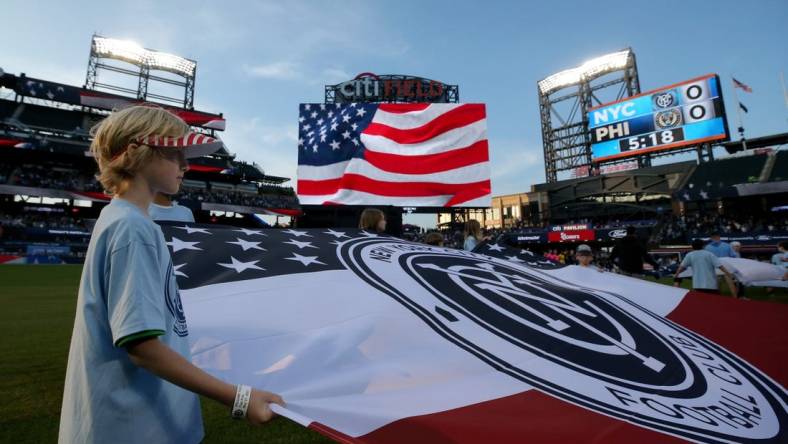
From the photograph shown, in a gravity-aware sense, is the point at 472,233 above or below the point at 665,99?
below

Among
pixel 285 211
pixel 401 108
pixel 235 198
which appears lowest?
pixel 401 108

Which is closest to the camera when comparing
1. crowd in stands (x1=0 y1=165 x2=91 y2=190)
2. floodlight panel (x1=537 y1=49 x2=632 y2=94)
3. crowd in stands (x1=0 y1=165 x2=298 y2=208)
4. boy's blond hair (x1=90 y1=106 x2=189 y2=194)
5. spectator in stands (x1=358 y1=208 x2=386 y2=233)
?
boy's blond hair (x1=90 y1=106 x2=189 y2=194)

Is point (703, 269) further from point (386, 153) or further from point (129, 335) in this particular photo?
point (129, 335)

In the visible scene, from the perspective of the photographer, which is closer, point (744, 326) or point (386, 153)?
point (744, 326)

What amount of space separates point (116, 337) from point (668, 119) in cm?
4268

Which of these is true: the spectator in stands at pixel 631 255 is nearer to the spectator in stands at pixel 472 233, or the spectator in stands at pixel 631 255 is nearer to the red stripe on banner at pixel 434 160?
the spectator in stands at pixel 472 233

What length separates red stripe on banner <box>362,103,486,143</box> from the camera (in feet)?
18.5

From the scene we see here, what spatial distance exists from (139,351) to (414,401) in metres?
0.97

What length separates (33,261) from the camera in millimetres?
27188

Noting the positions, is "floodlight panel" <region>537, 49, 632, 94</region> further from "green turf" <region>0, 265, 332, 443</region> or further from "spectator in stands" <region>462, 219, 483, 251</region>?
"green turf" <region>0, 265, 332, 443</region>

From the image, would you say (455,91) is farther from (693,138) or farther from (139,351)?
(139,351)

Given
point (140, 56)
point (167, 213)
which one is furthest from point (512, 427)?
point (140, 56)

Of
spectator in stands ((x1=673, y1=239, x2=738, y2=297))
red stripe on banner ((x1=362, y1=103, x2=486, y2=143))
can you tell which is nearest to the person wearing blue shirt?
red stripe on banner ((x1=362, y1=103, x2=486, y2=143))

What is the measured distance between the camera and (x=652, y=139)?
3534cm
